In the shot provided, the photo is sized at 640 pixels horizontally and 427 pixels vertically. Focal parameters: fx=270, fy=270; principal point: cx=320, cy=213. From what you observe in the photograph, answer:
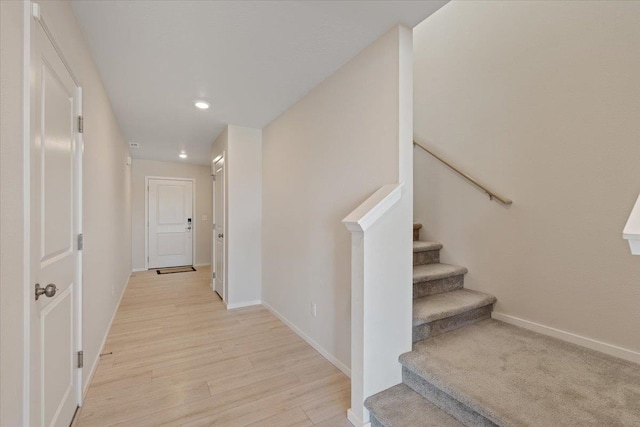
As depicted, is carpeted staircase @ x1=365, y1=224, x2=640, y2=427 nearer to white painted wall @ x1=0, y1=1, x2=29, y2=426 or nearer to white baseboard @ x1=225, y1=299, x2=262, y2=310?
white painted wall @ x1=0, y1=1, x2=29, y2=426

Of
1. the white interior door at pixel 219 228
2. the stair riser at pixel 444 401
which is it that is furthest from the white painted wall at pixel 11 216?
the white interior door at pixel 219 228

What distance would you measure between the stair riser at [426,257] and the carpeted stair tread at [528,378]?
0.74 meters

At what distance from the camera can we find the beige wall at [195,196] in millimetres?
5938

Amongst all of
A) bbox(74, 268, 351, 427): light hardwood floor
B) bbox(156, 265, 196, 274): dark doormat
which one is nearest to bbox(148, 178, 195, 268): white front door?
bbox(156, 265, 196, 274): dark doormat

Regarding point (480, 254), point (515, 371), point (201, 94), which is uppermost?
point (201, 94)

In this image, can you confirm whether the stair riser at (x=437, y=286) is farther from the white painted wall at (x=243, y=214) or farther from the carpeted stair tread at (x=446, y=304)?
the white painted wall at (x=243, y=214)

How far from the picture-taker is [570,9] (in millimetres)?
1887

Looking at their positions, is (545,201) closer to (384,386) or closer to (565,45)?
(565,45)

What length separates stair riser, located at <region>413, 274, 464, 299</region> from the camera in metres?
2.16

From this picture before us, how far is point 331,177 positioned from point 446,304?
1.35m

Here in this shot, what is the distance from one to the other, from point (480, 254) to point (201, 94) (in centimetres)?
303

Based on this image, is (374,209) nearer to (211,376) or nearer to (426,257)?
(426,257)

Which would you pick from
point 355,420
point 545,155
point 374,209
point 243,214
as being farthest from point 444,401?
point 243,214

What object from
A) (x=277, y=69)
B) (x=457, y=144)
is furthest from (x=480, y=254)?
(x=277, y=69)
